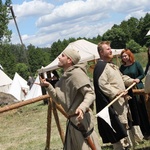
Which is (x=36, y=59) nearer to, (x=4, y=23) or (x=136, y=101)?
(x=4, y=23)

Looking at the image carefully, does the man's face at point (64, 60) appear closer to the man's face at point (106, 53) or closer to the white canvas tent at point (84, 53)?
the man's face at point (106, 53)

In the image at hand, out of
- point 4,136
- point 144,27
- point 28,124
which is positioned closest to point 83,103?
point 4,136

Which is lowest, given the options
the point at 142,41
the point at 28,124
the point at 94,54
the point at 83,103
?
the point at 142,41

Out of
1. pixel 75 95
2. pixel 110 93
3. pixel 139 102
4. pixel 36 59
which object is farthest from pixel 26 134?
pixel 36 59

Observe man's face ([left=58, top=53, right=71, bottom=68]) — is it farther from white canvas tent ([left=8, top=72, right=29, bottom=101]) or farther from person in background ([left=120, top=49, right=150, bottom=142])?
white canvas tent ([left=8, top=72, right=29, bottom=101])

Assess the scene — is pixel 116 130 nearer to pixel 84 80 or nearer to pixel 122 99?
pixel 122 99

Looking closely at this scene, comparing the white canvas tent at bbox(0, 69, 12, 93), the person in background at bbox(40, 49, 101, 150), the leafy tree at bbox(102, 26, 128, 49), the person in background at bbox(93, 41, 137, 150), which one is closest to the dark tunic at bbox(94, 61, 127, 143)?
the person in background at bbox(93, 41, 137, 150)

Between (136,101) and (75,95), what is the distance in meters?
2.53

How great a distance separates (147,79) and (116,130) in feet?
4.53

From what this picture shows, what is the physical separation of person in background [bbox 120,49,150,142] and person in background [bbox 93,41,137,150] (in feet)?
1.88

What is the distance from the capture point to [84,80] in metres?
4.20

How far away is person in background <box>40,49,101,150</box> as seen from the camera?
13.8 feet

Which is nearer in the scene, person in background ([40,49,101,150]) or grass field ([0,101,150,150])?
person in background ([40,49,101,150])

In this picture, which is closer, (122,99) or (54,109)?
(122,99)
